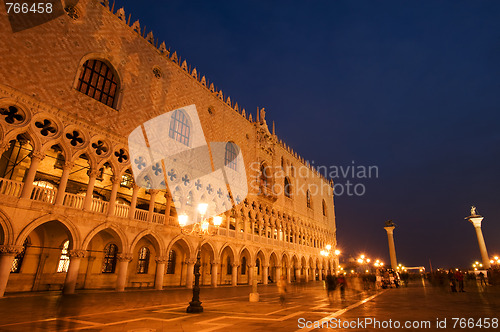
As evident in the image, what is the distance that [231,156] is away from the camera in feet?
83.4

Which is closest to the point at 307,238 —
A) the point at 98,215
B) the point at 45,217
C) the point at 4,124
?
the point at 98,215

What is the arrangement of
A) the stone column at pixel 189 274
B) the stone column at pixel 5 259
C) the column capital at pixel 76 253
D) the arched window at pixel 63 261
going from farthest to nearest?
the stone column at pixel 189 274, the arched window at pixel 63 261, the column capital at pixel 76 253, the stone column at pixel 5 259

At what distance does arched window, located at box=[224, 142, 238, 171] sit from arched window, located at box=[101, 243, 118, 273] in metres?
10.8

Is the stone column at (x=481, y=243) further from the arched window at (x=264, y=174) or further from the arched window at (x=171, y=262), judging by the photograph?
the arched window at (x=171, y=262)

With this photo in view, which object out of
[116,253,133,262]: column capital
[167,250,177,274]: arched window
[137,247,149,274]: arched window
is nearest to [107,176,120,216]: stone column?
[116,253,133,262]: column capital

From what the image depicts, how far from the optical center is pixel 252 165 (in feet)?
91.1

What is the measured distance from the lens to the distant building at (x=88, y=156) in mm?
12336

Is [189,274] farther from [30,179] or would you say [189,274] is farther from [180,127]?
[30,179]

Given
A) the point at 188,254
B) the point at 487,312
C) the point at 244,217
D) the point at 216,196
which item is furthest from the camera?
the point at 244,217

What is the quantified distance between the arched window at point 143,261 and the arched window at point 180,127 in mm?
7925

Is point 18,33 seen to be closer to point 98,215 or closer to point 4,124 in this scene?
Answer: point 4,124

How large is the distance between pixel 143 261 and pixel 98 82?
1165 cm

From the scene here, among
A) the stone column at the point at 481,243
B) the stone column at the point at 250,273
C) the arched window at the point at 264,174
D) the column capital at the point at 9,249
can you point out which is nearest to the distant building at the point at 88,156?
the column capital at the point at 9,249

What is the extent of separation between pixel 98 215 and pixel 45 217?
2263mm
